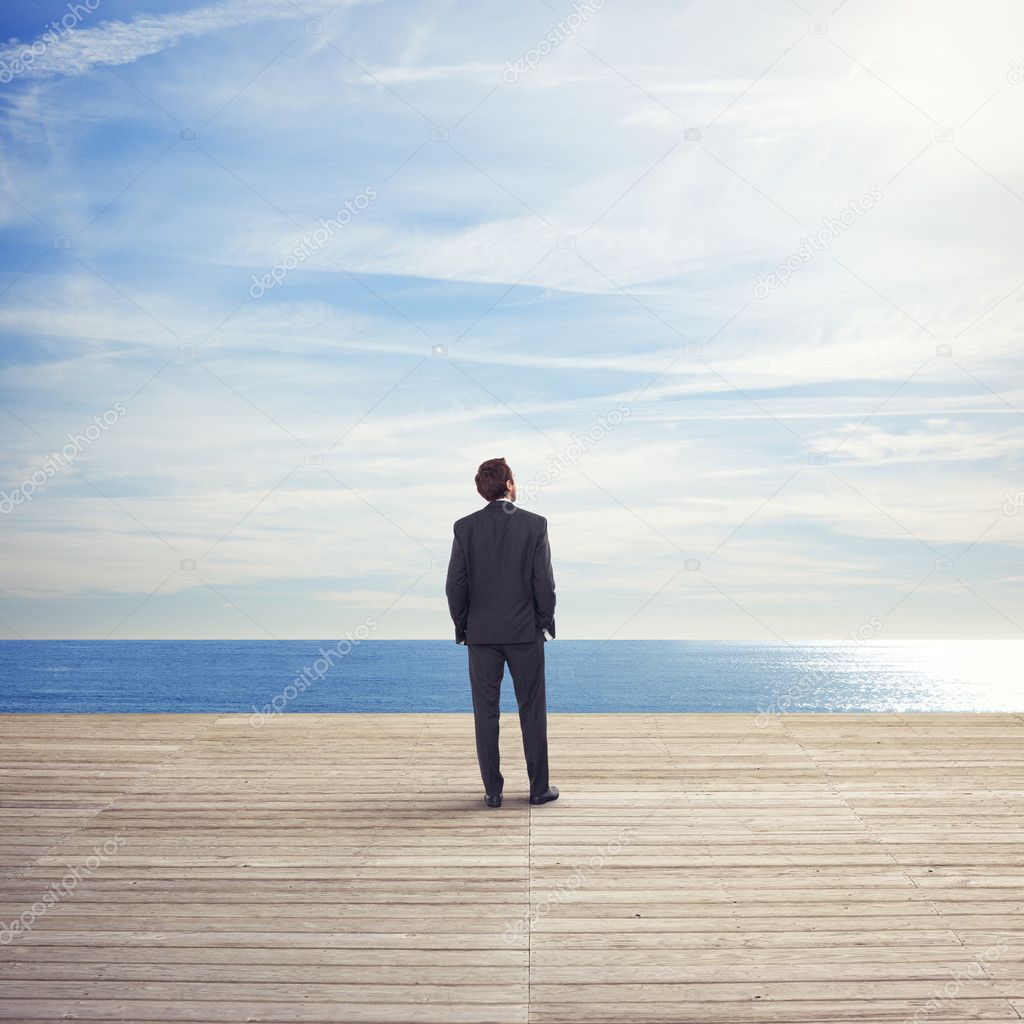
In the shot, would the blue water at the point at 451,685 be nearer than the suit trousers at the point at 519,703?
No

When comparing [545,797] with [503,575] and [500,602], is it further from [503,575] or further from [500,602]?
[503,575]

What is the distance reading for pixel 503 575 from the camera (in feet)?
14.6

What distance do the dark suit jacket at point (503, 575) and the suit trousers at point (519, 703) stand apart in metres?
0.07

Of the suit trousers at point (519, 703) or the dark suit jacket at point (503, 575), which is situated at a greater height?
the dark suit jacket at point (503, 575)

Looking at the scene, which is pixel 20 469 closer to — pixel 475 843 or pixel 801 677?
pixel 475 843

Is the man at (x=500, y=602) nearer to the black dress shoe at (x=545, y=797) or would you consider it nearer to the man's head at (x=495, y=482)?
the man's head at (x=495, y=482)

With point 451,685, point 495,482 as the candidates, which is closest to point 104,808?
point 495,482

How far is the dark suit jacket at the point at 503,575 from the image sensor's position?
14.5 ft

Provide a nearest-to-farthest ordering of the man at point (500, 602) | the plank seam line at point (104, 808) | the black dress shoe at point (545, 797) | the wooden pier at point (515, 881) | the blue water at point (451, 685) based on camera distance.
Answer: the wooden pier at point (515, 881), the plank seam line at point (104, 808), the man at point (500, 602), the black dress shoe at point (545, 797), the blue water at point (451, 685)

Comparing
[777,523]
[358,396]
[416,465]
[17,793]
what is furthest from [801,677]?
[17,793]

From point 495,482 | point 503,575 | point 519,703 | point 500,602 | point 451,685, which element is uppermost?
point 495,482

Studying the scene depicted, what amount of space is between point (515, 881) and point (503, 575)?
139 cm

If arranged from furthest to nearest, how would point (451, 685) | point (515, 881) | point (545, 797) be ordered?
point (451, 685), point (545, 797), point (515, 881)

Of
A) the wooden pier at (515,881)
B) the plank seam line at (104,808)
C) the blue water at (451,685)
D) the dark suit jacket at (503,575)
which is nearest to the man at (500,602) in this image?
the dark suit jacket at (503,575)
